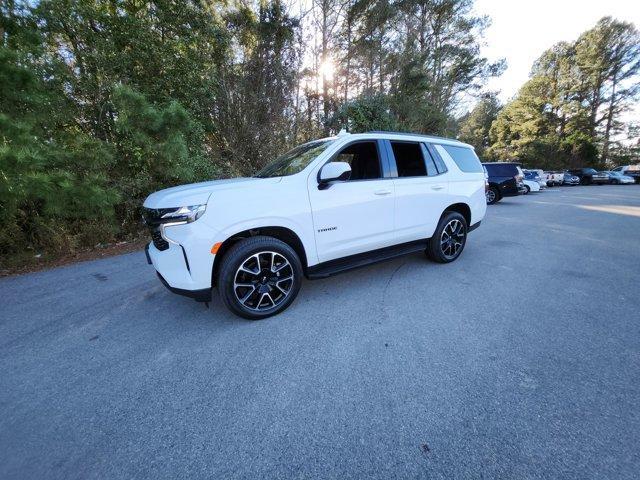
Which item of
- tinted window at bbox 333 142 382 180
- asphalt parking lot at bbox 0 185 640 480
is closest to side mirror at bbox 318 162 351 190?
tinted window at bbox 333 142 382 180

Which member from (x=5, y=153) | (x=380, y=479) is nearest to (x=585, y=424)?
(x=380, y=479)

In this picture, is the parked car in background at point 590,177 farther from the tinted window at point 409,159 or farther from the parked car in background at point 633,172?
the tinted window at point 409,159

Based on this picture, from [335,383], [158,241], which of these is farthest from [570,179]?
[158,241]

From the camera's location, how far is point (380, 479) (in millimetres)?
1431

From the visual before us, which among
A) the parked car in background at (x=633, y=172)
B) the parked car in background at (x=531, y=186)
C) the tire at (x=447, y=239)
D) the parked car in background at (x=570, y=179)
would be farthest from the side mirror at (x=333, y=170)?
the parked car in background at (x=633, y=172)

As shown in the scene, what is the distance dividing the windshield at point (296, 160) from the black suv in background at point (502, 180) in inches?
435

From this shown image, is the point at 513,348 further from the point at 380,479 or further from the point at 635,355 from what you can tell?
the point at 380,479

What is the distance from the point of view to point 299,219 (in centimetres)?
291

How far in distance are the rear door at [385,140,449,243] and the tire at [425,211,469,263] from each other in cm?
18

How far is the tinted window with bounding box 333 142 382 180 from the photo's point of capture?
3604 millimetres

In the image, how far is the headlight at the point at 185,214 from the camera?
2512 millimetres

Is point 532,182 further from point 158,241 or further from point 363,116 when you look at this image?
point 158,241

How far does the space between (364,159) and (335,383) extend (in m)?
2.81

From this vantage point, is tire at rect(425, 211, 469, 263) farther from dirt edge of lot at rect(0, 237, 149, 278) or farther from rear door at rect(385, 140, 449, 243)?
dirt edge of lot at rect(0, 237, 149, 278)
